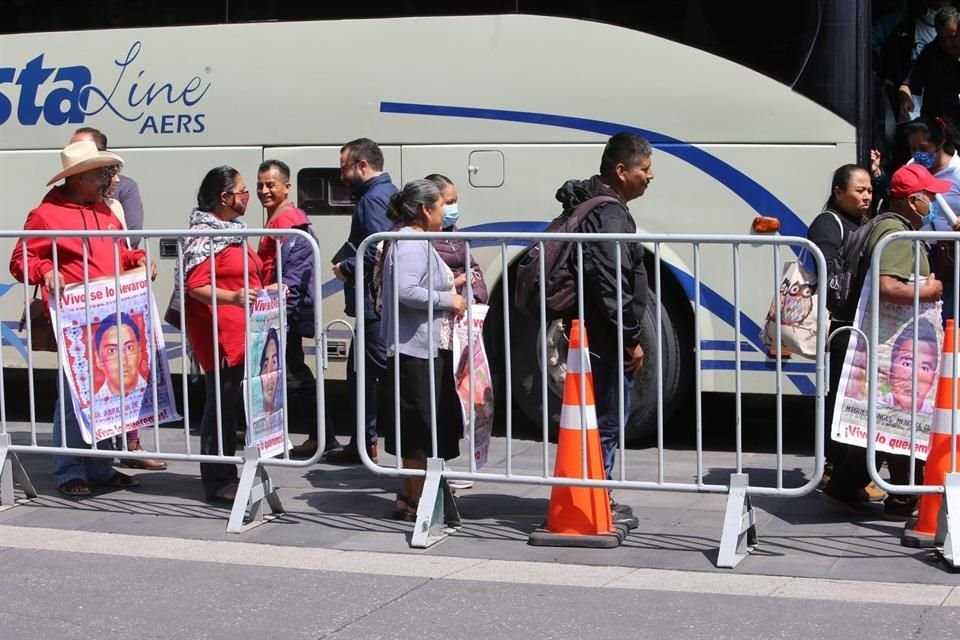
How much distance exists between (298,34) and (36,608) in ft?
15.9

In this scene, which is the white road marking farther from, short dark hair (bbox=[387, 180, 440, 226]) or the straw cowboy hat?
the straw cowboy hat

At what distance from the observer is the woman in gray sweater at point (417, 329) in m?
6.66

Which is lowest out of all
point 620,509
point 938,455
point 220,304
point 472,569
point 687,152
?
point 472,569

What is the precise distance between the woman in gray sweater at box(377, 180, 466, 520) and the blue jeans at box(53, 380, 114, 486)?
1737mm

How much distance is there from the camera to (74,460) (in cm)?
772

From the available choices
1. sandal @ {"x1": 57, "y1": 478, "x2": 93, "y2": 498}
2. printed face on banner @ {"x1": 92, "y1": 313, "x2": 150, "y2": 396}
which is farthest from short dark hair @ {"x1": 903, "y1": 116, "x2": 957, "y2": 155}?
sandal @ {"x1": 57, "y1": 478, "x2": 93, "y2": 498}

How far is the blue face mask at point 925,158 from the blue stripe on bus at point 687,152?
82 centimetres

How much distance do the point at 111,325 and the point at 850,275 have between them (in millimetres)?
3571

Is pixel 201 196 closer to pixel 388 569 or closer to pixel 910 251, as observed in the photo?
pixel 388 569

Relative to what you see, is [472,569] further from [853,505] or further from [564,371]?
[564,371]

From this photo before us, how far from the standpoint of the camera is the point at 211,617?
5477 mm

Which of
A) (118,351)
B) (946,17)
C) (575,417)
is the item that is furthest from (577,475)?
(946,17)

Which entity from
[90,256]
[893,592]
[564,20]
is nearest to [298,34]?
[564,20]

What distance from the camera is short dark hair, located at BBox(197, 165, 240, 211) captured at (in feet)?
24.4
